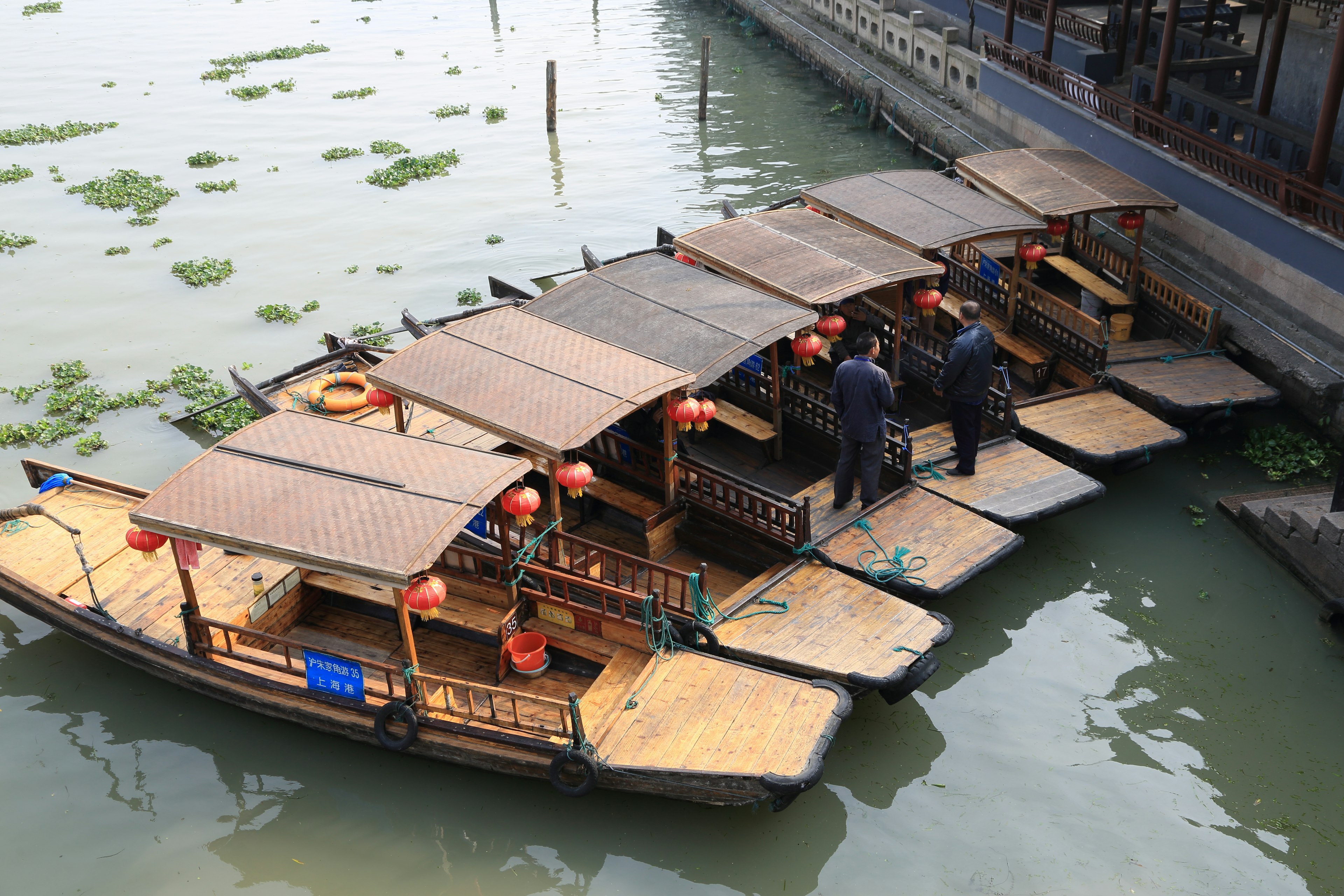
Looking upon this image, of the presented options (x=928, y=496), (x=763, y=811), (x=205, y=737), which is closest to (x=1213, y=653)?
(x=928, y=496)

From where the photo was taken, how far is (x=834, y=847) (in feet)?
29.4

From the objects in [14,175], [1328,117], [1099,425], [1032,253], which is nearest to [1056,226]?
[1032,253]

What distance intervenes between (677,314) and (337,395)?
19.2 ft

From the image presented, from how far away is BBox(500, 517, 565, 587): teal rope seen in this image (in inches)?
397

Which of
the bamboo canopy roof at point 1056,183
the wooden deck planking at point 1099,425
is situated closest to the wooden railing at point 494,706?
the wooden deck planking at point 1099,425

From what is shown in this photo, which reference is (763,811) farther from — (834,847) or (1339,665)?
(1339,665)

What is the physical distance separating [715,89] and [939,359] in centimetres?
2269

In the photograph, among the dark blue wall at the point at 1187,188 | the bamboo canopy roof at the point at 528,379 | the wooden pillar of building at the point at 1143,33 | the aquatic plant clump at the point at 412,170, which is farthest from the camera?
the aquatic plant clump at the point at 412,170

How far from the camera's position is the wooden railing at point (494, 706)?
891 centimetres

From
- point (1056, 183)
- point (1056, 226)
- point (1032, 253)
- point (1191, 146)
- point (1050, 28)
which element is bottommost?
point (1032, 253)

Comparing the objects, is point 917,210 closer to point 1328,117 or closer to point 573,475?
point 1328,117

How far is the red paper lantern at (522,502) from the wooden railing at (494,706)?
61.8 inches

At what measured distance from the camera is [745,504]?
11492mm

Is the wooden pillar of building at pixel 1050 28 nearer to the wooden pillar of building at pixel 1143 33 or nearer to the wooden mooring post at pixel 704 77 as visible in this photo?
the wooden pillar of building at pixel 1143 33
